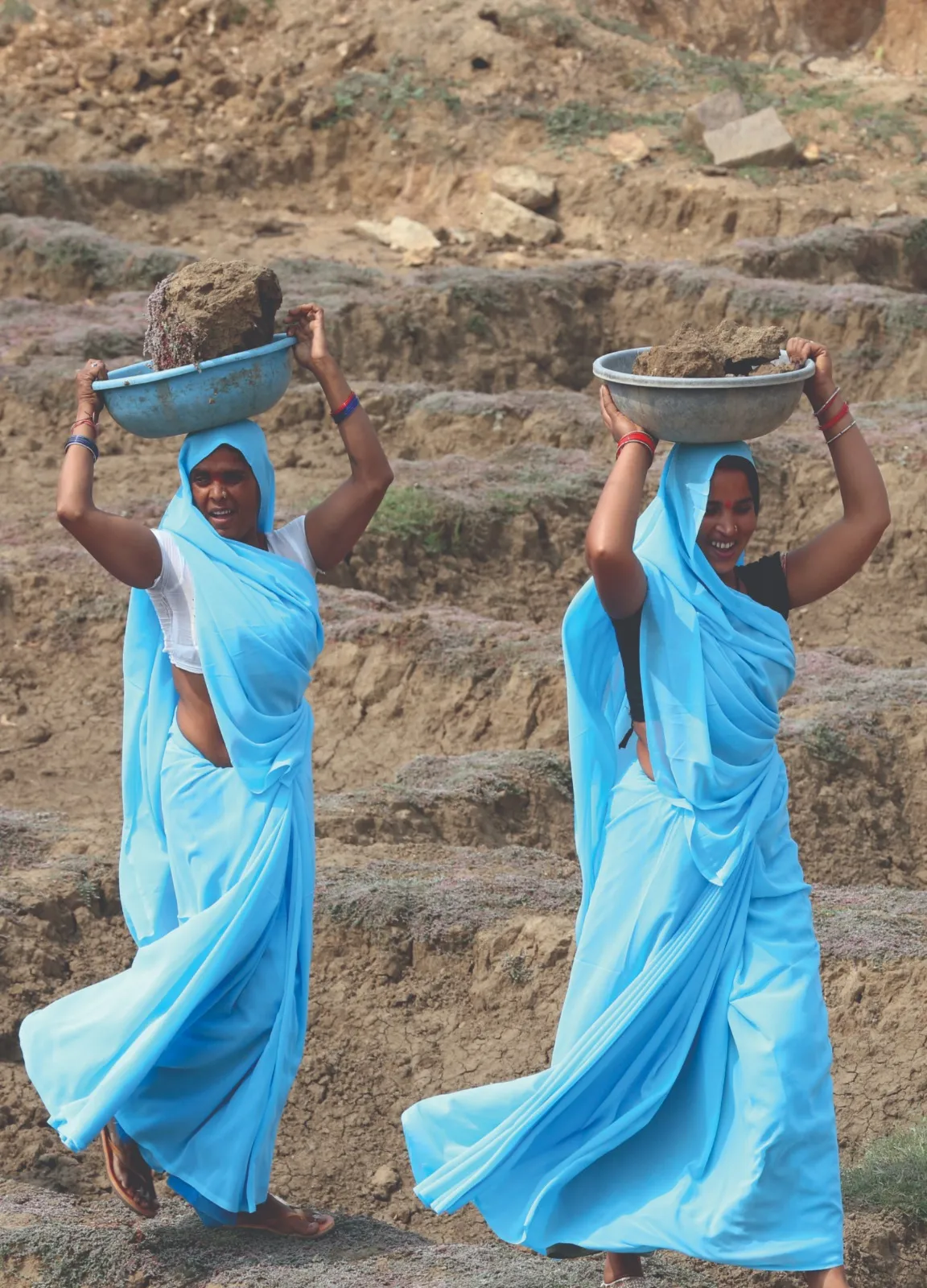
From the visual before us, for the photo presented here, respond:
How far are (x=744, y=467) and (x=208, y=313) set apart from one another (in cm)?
140

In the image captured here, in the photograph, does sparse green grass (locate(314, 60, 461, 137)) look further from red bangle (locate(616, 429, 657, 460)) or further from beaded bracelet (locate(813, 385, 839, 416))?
red bangle (locate(616, 429, 657, 460))

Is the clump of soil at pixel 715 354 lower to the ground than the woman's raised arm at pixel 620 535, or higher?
higher

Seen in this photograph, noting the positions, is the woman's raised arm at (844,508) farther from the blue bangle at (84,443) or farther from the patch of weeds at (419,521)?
the patch of weeds at (419,521)

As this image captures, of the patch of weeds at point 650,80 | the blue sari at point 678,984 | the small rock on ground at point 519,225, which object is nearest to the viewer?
the blue sari at point 678,984

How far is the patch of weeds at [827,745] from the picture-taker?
745 centimetres

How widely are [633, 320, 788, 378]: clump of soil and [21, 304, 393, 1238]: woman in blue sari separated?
0.89 m

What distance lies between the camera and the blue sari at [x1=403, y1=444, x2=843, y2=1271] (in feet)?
12.6

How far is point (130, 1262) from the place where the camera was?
4.22 m

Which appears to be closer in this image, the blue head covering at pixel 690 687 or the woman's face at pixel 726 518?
the blue head covering at pixel 690 687

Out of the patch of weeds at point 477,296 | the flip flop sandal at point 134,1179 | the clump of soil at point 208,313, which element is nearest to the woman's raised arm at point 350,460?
the clump of soil at point 208,313

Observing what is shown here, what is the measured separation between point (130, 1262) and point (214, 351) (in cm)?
221

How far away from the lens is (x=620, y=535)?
12.8 ft

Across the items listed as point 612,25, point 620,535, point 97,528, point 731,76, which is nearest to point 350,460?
point 97,528

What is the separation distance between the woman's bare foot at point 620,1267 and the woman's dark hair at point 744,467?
5.57 ft
